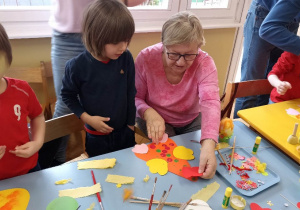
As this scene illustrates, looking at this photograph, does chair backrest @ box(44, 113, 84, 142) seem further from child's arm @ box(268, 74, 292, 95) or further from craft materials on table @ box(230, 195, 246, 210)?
child's arm @ box(268, 74, 292, 95)

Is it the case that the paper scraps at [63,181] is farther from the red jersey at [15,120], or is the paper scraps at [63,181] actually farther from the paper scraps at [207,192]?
A: the paper scraps at [207,192]

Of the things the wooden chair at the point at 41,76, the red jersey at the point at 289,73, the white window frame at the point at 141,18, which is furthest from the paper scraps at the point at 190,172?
the white window frame at the point at 141,18

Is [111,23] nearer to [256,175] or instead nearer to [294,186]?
[256,175]

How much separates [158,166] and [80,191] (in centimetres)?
29

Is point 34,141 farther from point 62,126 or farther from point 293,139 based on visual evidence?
point 293,139

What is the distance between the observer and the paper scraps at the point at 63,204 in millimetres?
747

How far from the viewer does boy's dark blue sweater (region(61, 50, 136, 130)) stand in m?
1.07

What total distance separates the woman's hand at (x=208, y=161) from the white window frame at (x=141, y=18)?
1451 mm

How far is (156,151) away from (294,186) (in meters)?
0.52

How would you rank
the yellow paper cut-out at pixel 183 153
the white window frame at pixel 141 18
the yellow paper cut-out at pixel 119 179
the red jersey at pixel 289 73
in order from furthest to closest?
the white window frame at pixel 141 18, the red jersey at pixel 289 73, the yellow paper cut-out at pixel 183 153, the yellow paper cut-out at pixel 119 179

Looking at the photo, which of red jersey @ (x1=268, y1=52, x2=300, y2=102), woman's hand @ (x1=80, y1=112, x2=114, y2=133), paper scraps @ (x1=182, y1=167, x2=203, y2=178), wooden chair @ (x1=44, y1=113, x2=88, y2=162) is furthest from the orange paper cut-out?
red jersey @ (x1=268, y1=52, x2=300, y2=102)

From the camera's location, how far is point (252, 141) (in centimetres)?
113

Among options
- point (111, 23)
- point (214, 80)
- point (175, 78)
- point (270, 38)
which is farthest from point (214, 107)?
point (270, 38)

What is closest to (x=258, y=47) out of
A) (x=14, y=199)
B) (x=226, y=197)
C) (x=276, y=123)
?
(x=276, y=123)
